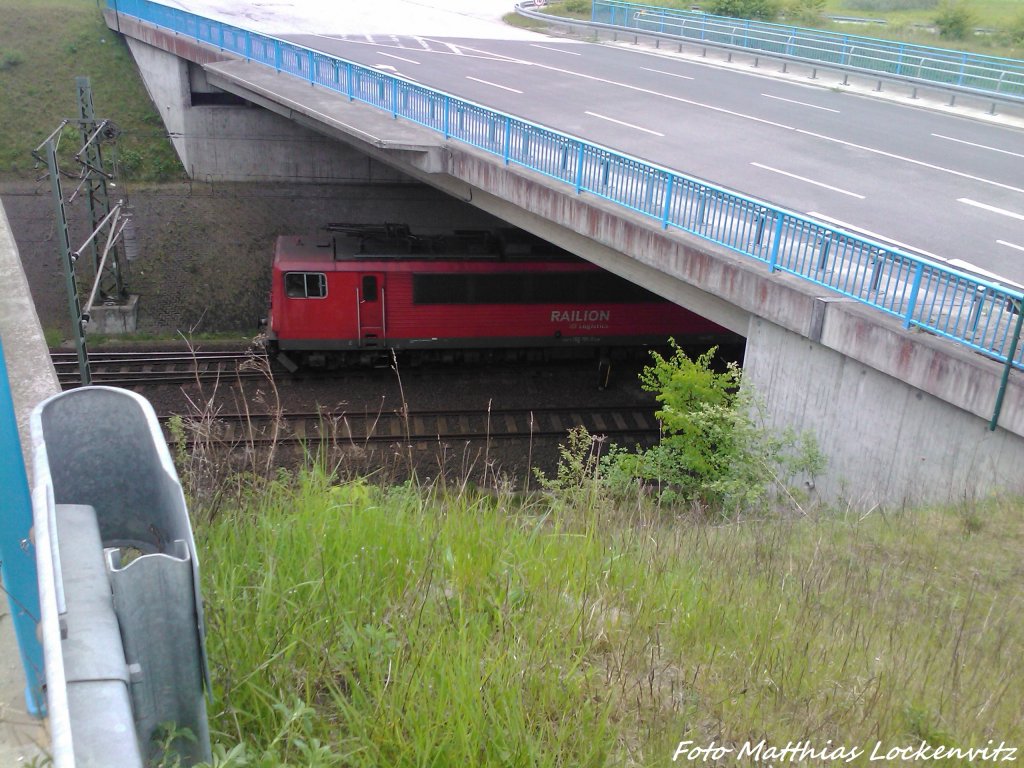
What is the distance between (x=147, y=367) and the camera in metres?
19.6

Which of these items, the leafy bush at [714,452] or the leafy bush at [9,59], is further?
the leafy bush at [9,59]

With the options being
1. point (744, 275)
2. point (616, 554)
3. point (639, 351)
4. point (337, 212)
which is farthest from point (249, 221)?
point (616, 554)

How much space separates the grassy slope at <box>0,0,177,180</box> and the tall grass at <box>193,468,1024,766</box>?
25883 mm

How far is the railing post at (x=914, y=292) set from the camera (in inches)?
346

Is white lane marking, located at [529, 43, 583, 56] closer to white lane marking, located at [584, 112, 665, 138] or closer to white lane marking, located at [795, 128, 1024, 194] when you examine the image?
white lane marking, located at [584, 112, 665, 138]

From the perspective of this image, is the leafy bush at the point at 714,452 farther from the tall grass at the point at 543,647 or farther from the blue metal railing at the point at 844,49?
the blue metal railing at the point at 844,49

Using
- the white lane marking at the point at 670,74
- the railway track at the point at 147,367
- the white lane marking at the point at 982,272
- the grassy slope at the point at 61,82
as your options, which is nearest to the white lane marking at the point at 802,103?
the white lane marking at the point at 670,74

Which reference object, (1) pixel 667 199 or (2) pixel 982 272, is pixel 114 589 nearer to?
(1) pixel 667 199

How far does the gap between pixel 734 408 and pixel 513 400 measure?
8.77 m

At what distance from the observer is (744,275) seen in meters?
10.8

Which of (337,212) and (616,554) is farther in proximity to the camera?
(337,212)

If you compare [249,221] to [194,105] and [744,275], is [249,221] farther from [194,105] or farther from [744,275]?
[744,275]

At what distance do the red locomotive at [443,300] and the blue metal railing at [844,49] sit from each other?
11.1m

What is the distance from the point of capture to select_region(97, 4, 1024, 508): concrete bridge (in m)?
8.52
